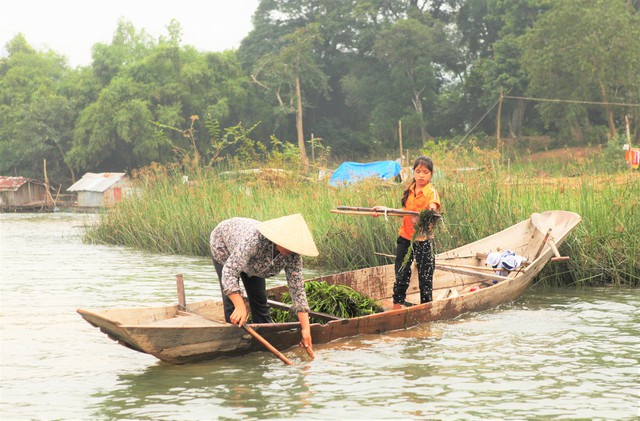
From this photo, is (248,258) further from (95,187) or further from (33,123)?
(33,123)

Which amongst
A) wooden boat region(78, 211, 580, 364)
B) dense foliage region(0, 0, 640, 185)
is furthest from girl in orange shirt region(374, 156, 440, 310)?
A: dense foliage region(0, 0, 640, 185)

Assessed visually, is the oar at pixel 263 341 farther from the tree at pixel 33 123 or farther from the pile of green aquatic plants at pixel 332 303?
the tree at pixel 33 123

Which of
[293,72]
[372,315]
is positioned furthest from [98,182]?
[372,315]

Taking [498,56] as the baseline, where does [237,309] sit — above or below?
below

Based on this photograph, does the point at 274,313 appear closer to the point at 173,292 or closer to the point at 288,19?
the point at 173,292

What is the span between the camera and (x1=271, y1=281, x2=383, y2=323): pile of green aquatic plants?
6742 millimetres

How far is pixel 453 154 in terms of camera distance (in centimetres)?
1052

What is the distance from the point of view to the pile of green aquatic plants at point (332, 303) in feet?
22.1

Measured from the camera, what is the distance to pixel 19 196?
3759cm

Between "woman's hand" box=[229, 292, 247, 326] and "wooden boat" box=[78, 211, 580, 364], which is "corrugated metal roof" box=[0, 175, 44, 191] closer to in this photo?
"wooden boat" box=[78, 211, 580, 364]

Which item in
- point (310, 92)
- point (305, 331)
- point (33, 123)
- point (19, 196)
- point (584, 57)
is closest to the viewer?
point (305, 331)

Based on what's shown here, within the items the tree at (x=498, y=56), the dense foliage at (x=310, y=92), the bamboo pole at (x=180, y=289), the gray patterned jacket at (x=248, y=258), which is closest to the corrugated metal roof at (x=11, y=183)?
the dense foliage at (x=310, y=92)

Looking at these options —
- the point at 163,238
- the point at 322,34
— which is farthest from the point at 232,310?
the point at 322,34

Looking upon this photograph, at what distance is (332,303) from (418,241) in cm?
98
